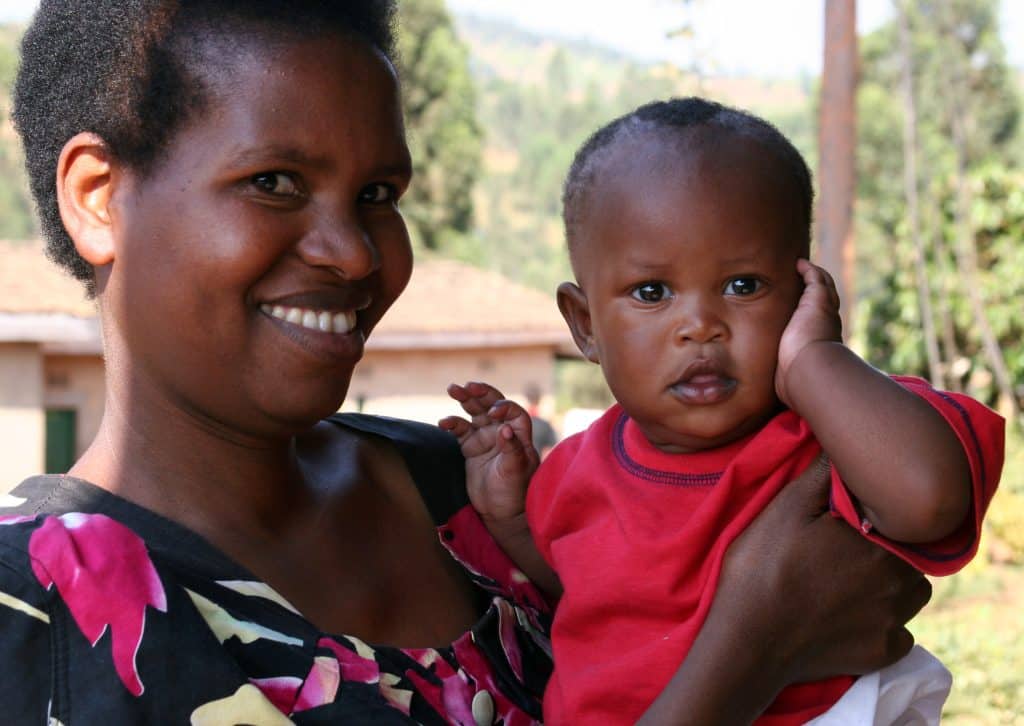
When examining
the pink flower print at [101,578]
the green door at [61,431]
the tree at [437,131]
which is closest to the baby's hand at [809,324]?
the pink flower print at [101,578]

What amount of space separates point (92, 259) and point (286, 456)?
0.49m

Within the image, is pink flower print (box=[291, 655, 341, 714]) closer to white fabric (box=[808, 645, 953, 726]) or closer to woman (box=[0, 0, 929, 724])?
woman (box=[0, 0, 929, 724])

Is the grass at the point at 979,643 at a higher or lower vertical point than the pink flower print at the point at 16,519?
lower

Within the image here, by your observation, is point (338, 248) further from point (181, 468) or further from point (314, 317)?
point (181, 468)

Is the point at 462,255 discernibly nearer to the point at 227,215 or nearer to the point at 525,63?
the point at 227,215

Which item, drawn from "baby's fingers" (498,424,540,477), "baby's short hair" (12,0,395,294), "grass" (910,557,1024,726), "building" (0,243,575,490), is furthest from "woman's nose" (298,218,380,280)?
"building" (0,243,575,490)

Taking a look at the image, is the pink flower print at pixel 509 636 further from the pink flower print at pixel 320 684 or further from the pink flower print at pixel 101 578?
the pink flower print at pixel 101 578

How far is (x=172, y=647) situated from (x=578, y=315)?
43.2 inches

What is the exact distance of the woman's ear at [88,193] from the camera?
1841 mm

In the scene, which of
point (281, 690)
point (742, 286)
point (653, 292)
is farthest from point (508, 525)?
point (281, 690)

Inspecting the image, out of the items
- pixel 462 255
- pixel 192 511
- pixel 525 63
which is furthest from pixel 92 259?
pixel 525 63

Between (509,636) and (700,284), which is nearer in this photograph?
(700,284)

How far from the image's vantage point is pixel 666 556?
6.56ft

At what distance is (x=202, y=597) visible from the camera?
1674 mm
